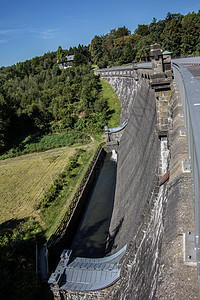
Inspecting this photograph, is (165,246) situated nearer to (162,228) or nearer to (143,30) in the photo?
(162,228)

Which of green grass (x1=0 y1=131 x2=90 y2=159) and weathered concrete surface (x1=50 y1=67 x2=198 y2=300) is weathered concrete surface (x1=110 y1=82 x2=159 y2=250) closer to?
weathered concrete surface (x1=50 y1=67 x2=198 y2=300)

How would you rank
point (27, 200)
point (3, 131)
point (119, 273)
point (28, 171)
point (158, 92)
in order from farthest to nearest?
point (3, 131) < point (28, 171) < point (27, 200) < point (158, 92) < point (119, 273)

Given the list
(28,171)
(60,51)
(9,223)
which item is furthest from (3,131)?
(60,51)

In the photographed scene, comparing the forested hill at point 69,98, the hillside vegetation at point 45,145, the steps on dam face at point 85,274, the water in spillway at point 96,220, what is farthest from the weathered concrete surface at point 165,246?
the forested hill at point 69,98

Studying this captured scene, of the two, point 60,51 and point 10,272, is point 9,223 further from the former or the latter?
point 60,51

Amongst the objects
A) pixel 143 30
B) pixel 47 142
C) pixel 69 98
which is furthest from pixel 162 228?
pixel 143 30

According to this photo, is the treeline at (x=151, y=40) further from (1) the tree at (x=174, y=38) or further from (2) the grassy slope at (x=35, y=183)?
(2) the grassy slope at (x=35, y=183)

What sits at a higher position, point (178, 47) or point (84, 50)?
point (84, 50)
